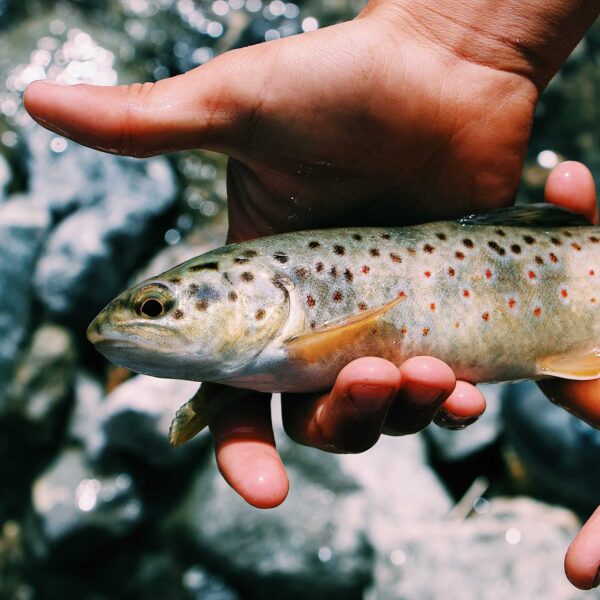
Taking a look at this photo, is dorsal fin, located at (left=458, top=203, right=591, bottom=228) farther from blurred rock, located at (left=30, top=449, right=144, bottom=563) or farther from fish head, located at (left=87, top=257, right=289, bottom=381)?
blurred rock, located at (left=30, top=449, right=144, bottom=563)

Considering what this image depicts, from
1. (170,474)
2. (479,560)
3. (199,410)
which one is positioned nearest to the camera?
(199,410)

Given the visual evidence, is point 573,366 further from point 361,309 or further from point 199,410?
point 199,410

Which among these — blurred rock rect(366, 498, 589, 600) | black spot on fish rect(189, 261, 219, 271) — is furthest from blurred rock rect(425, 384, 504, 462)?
black spot on fish rect(189, 261, 219, 271)

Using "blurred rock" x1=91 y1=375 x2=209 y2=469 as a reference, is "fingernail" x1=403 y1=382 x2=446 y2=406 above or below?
above

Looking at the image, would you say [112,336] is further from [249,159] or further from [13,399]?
[13,399]

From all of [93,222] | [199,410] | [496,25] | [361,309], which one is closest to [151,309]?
[199,410]
